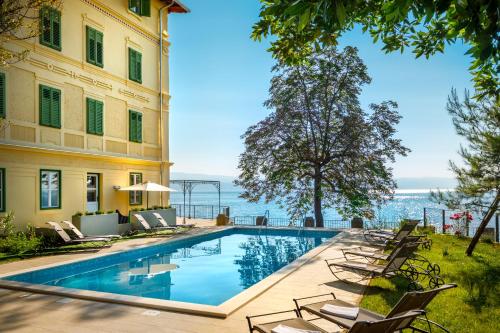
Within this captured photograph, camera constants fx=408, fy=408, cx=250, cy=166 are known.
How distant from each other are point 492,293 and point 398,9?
20.3 feet

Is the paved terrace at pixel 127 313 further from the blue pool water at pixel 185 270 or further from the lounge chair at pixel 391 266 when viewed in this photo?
the blue pool water at pixel 185 270

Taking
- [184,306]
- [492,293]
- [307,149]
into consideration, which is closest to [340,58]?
[307,149]

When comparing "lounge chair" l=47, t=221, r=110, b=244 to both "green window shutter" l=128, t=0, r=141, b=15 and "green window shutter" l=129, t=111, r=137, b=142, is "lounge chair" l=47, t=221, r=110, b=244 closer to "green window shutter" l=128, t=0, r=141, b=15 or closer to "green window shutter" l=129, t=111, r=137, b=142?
"green window shutter" l=129, t=111, r=137, b=142

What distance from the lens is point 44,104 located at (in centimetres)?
1410

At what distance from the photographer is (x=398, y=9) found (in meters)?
2.75

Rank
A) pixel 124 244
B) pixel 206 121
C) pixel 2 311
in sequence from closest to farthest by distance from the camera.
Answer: pixel 2 311 < pixel 124 244 < pixel 206 121

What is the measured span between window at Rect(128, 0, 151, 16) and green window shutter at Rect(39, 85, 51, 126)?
652 cm

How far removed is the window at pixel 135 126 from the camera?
60.8 feet

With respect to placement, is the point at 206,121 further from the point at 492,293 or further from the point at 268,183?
the point at 492,293

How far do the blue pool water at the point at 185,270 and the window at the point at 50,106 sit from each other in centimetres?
573

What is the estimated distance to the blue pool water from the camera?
8.88 meters

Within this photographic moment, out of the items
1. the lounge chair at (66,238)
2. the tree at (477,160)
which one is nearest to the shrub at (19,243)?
the lounge chair at (66,238)

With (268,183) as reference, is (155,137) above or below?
above

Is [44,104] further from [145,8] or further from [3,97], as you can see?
[145,8]
